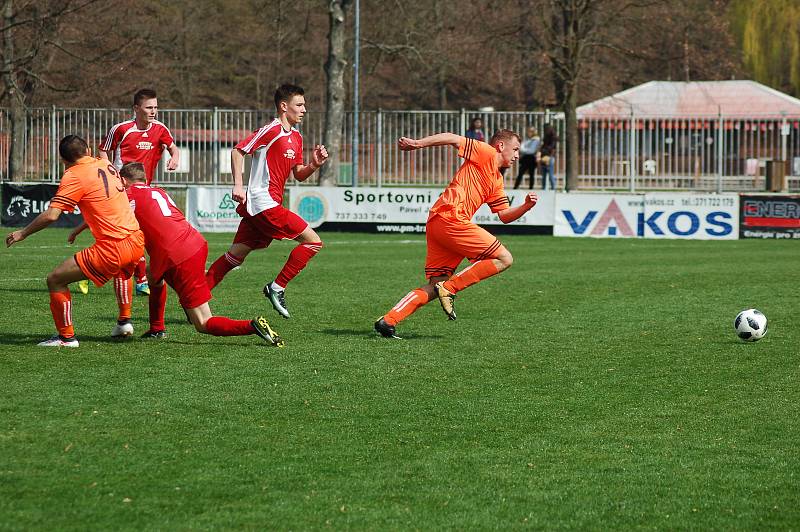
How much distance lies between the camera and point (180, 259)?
904 cm

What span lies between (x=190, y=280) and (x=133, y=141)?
4.02 m

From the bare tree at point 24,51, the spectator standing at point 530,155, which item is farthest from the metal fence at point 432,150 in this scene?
the spectator standing at point 530,155

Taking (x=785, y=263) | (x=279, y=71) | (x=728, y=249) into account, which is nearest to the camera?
(x=785, y=263)

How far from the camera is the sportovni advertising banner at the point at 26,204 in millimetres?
24203

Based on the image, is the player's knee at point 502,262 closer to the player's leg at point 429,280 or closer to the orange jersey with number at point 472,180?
the player's leg at point 429,280

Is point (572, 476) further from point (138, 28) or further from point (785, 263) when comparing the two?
point (138, 28)

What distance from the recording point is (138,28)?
141 ft

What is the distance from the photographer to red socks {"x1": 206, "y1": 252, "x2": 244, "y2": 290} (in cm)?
1087

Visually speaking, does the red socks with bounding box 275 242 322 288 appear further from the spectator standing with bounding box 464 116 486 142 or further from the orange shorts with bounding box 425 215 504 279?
the spectator standing with bounding box 464 116 486 142

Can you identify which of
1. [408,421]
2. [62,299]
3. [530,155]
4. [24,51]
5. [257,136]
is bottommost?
[408,421]

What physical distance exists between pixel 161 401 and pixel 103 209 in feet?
7.15

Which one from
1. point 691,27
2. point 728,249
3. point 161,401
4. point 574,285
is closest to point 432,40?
point 691,27

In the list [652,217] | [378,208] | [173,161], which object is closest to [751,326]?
[173,161]

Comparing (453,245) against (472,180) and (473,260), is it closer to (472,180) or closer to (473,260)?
(473,260)
